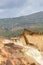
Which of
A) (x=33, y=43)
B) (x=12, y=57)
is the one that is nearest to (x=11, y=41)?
(x=33, y=43)

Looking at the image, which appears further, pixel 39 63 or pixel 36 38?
pixel 36 38

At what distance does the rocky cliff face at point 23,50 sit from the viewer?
50.9 ft

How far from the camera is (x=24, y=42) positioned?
19.8 meters

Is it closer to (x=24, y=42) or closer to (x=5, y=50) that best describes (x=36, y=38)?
(x=24, y=42)

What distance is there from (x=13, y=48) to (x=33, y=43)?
296 centimetres

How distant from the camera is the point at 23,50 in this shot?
17.6 meters

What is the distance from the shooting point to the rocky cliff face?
1551cm

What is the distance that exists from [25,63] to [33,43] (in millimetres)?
4255

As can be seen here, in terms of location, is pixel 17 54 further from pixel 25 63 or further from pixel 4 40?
pixel 4 40

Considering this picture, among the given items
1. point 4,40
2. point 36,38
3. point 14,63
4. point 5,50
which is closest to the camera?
point 14,63

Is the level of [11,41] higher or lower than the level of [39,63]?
higher

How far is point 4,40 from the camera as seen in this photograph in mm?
18641

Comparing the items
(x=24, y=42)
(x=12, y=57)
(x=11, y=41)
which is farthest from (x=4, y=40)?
(x=12, y=57)

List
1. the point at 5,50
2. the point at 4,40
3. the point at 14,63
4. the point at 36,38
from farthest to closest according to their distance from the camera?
the point at 36,38 < the point at 4,40 < the point at 5,50 < the point at 14,63
